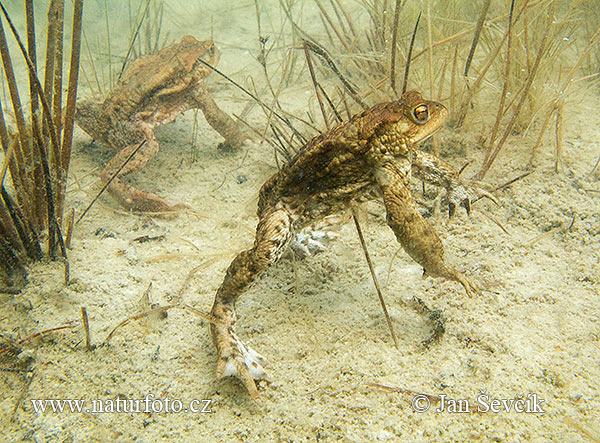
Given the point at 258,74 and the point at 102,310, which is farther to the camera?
→ the point at 258,74

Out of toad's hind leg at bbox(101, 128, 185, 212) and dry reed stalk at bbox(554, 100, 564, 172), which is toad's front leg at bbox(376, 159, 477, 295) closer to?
dry reed stalk at bbox(554, 100, 564, 172)

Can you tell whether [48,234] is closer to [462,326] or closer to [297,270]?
[297,270]

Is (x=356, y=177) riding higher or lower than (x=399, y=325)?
higher

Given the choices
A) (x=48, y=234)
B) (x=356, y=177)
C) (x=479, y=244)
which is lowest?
(x=479, y=244)

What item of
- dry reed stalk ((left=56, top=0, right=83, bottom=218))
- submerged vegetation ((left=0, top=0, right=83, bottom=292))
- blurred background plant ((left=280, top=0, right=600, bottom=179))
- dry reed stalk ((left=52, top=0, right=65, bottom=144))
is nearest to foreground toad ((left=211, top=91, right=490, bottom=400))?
blurred background plant ((left=280, top=0, right=600, bottom=179))

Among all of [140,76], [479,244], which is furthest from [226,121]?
[479,244]
